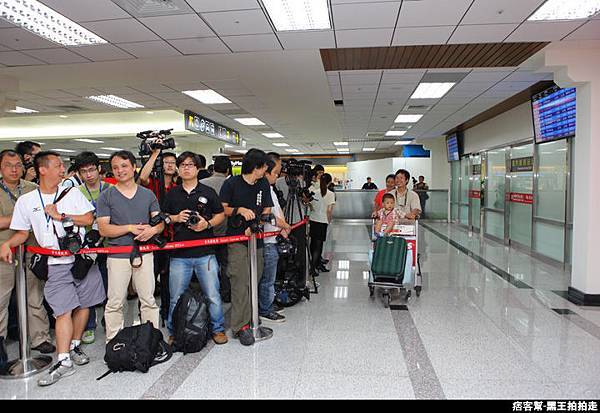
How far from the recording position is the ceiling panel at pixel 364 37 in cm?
430

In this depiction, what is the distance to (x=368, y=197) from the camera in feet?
48.8

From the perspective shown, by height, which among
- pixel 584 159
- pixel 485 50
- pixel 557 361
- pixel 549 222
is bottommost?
pixel 557 361

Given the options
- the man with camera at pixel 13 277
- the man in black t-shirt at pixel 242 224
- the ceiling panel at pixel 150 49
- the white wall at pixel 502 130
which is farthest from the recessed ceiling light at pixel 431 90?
the man with camera at pixel 13 277

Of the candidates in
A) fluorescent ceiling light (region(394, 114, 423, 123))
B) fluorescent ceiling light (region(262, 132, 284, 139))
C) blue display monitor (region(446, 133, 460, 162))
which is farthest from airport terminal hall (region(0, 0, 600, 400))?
fluorescent ceiling light (region(262, 132, 284, 139))

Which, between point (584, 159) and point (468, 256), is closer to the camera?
point (584, 159)

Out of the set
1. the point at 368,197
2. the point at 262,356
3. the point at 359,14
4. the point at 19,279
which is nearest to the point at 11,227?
the point at 19,279

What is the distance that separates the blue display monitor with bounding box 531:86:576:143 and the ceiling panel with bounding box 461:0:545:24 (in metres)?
2.76

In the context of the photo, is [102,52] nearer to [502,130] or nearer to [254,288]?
[254,288]

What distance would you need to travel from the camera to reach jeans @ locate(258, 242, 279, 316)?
3.96 metres

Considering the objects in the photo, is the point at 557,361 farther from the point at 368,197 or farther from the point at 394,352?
the point at 368,197

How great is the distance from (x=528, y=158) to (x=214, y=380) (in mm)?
7567

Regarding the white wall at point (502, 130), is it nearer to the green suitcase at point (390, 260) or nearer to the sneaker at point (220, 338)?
the green suitcase at point (390, 260)

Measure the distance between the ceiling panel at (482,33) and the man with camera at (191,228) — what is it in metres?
3.07

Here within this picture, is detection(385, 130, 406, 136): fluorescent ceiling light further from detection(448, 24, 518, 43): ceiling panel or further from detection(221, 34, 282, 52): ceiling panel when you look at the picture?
detection(221, 34, 282, 52): ceiling panel
